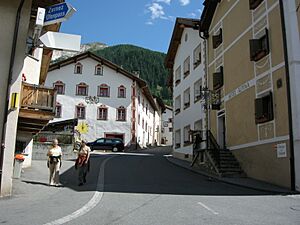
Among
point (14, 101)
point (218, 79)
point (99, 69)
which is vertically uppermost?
point (99, 69)

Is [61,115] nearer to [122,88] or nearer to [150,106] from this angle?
[122,88]

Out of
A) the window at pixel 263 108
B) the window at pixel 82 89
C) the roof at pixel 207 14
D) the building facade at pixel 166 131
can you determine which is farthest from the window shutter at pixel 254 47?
Answer: the building facade at pixel 166 131

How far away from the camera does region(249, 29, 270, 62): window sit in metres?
17.0

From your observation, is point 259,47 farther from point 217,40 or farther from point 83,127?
point 83,127

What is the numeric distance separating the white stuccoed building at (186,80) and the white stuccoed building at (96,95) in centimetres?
1220

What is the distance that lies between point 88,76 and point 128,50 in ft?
320

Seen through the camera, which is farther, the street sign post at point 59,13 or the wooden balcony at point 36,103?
the wooden balcony at point 36,103

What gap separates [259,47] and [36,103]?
10115 millimetres

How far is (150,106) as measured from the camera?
62375mm

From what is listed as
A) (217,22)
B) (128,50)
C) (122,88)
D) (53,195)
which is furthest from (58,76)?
(128,50)

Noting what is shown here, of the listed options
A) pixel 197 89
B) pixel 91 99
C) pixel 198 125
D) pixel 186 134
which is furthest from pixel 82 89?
pixel 198 125

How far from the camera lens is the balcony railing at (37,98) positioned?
13.8 m

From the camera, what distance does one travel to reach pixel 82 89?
46844 mm

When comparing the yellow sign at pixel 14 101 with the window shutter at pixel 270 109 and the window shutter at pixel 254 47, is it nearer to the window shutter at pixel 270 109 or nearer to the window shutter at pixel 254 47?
the window shutter at pixel 270 109
